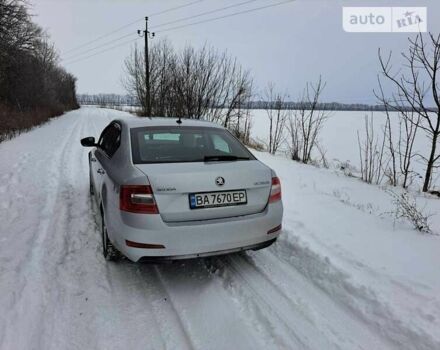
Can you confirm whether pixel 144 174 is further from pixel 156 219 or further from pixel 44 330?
pixel 44 330

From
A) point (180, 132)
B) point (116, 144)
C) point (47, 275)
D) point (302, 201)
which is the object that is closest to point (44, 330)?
point (47, 275)

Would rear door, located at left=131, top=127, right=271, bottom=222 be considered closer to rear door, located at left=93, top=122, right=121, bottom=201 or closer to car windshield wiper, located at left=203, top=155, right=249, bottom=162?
car windshield wiper, located at left=203, top=155, right=249, bottom=162

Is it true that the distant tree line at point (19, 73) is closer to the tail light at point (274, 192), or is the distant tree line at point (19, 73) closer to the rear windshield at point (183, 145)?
the rear windshield at point (183, 145)

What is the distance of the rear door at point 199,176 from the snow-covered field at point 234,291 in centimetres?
79

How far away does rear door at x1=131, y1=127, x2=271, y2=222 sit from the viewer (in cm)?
270

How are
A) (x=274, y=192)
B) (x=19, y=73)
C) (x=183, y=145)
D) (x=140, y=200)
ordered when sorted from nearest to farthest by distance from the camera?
(x=140, y=200) < (x=274, y=192) < (x=183, y=145) < (x=19, y=73)

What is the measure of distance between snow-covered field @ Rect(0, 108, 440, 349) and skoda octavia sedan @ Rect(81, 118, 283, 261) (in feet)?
1.38

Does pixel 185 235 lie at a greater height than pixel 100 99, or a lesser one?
lesser

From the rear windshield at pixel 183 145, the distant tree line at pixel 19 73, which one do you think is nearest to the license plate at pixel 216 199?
the rear windshield at pixel 183 145

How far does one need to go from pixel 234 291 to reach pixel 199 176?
3.72ft

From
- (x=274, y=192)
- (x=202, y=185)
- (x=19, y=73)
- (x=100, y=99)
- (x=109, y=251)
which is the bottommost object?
(x=109, y=251)

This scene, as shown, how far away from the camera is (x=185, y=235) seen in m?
2.69

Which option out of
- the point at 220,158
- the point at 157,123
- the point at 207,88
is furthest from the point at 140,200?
the point at 207,88

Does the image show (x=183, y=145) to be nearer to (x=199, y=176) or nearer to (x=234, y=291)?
(x=199, y=176)
